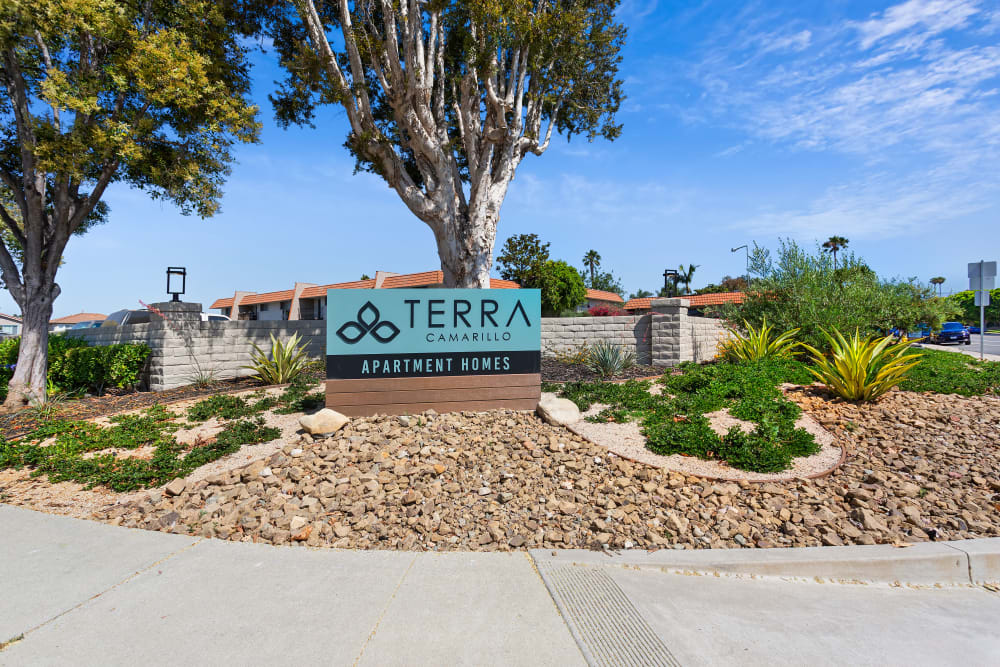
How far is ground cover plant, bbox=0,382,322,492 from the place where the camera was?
5125 mm

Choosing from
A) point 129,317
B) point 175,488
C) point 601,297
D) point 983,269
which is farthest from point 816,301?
point 601,297

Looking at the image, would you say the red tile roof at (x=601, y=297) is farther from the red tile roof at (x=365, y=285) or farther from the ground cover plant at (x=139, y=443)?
the ground cover plant at (x=139, y=443)

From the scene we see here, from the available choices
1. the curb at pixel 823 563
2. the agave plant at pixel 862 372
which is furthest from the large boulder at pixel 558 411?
the agave plant at pixel 862 372

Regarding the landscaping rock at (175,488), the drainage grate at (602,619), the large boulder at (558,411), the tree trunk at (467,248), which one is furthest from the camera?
the tree trunk at (467,248)

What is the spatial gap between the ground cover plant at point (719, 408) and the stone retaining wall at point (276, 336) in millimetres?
2612

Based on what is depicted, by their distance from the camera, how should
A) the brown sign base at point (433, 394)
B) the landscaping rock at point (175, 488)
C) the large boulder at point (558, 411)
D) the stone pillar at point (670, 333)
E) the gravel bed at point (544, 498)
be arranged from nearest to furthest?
the gravel bed at point (544, 498), the landscaping rock at point (175, 488), the large boulder at point (558, 411), the brown sign base at point (433, 394), the stone pillar at point (670, 333)


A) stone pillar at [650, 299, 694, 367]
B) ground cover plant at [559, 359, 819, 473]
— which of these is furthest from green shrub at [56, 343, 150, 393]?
stone pillar at [650, 299, 694, 367]

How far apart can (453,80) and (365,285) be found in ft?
60.5

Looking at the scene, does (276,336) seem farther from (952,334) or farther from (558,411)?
(952,334)

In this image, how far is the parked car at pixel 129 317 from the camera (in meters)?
→ 12.2

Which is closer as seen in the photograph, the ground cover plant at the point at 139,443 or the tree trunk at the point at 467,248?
the ground cover plant at the point at 139,443

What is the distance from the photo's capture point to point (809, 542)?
3.69m

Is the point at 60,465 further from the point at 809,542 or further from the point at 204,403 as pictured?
the point at 809,542

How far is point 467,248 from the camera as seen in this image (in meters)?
11.5
